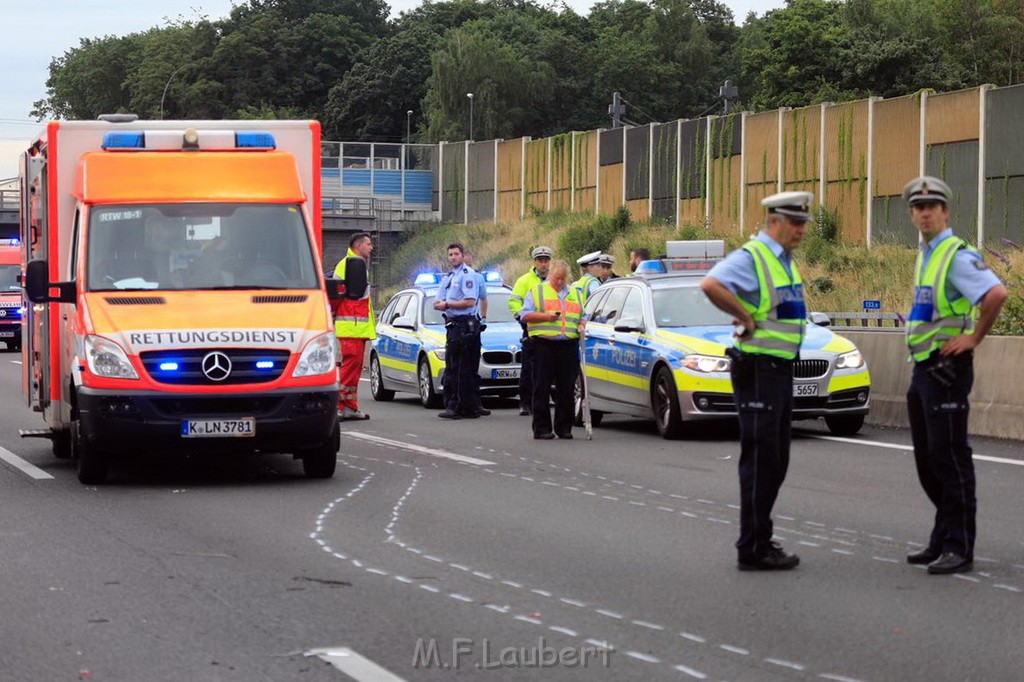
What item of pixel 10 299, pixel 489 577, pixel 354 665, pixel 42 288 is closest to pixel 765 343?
pixel 489 577

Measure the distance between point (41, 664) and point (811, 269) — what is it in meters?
42.8

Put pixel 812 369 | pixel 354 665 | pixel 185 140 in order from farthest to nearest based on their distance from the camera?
pixel 812 369 < pixel 185 140 < pixel 354 665

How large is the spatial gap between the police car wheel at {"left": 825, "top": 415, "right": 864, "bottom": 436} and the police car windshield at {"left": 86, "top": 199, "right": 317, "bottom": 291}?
5.89 meters

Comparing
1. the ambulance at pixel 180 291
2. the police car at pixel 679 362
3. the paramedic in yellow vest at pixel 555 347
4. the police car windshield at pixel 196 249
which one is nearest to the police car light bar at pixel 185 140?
the ambulance at pixel 180 291

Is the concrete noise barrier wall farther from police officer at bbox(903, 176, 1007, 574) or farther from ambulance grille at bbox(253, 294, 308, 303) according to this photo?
police officer at bbox(903, 176, 1007, 574)

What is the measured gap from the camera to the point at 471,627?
25.8ft

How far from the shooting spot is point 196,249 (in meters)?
14.2

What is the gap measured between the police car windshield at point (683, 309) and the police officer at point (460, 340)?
114 inches

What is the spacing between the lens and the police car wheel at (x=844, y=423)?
17.7 m

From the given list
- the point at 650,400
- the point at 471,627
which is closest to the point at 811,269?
the point at 650,400

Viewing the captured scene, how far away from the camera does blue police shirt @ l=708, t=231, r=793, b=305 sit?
9.14 meters

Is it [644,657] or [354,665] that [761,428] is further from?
[354,665]

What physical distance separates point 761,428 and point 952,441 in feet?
3.03

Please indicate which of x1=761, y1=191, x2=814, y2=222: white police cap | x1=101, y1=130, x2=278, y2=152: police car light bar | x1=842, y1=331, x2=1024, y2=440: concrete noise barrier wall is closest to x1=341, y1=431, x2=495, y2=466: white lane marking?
x1=101, y1=130, x2=278, y2=152: police car light bar
